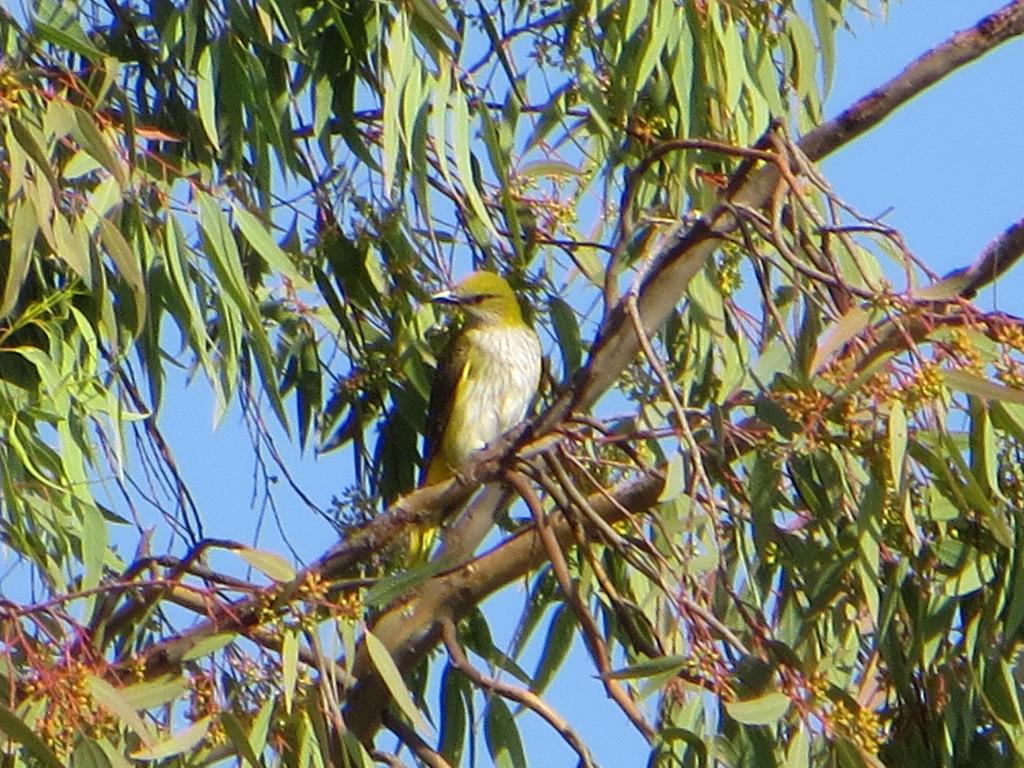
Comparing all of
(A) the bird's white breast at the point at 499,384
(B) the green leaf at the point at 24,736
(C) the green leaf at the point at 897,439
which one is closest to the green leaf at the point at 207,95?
(B) the green leaf at the point at 24,736

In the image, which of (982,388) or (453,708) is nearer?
(982,388)

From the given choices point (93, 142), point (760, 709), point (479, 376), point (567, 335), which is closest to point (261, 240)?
point (93, 142)

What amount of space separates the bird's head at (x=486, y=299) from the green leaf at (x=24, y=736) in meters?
1.83

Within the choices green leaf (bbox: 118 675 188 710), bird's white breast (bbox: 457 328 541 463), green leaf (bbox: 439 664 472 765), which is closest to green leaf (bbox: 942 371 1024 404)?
green leaf (bbox: 118 675 188 710)

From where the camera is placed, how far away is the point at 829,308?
278 centimetres

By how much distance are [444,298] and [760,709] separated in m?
1.80

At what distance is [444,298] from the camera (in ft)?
13.9

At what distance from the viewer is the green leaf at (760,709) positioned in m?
2.55

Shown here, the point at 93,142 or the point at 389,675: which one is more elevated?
the point at 93,142

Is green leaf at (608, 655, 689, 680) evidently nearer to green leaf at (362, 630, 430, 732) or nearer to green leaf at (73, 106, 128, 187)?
green leaf at (362, 630, 430, 732)

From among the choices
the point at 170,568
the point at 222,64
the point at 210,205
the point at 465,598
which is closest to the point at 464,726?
the point at 465,598

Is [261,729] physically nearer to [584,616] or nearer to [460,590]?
[584,616]

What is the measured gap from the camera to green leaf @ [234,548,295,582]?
2869mm

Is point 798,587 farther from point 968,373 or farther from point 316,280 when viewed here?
point 316,280
